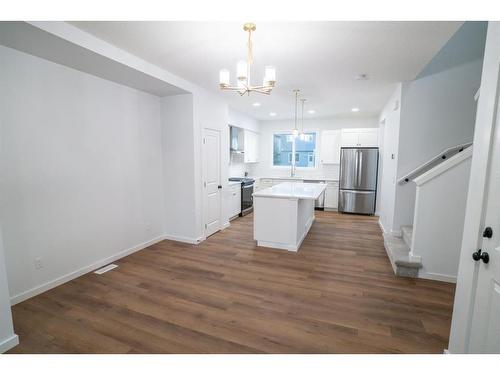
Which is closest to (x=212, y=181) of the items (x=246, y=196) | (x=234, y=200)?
(x=234, y=200)

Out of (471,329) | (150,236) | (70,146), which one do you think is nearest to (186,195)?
(150,236)

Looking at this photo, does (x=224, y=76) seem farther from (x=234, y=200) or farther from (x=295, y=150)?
(x=295, y=150)

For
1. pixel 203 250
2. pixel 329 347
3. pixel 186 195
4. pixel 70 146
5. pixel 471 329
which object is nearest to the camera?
pixel 471 329

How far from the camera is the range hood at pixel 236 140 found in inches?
236

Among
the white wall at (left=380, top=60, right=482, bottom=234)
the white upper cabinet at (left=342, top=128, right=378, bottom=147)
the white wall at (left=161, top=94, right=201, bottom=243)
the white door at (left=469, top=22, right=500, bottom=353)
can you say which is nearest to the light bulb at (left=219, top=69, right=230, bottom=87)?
the white wall at (left=161, top=94, right=201, bottom=243)

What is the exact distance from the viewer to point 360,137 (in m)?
6.32

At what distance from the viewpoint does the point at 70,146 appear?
2.84 m

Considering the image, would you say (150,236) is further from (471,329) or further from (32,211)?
(471,329)

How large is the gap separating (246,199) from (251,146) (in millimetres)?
1833

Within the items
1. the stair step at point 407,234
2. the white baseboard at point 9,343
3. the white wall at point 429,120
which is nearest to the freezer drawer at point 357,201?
the white wall at point 429,120

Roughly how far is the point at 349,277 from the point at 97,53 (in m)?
3.78

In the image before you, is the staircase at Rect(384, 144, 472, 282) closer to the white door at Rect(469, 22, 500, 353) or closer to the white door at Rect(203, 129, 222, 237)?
the white door at Rect(469, 22, 500, 353)

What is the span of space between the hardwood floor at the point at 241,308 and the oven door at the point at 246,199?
2.61m
